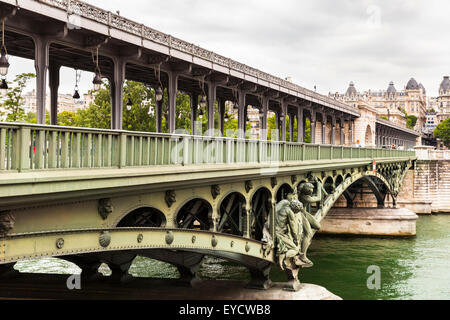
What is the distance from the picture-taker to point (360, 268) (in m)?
29.8

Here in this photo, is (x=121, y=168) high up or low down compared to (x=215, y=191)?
up

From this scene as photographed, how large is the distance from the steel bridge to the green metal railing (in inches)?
0.9

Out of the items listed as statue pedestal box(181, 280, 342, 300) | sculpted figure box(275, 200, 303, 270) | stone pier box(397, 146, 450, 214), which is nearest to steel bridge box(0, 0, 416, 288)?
sculpted figure box(275, 200, 303, 270)

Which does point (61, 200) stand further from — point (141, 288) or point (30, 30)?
point (141, 288)

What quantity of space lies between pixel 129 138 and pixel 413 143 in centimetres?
12361

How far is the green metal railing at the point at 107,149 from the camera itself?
27.2ft

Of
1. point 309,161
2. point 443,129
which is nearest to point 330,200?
point 309,161

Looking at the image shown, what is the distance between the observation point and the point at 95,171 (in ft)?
32.1

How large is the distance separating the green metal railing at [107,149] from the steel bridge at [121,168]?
2cm

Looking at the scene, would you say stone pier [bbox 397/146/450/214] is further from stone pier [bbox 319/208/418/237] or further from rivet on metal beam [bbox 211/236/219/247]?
rivet on metal beam [bbox 211/236/219/247]

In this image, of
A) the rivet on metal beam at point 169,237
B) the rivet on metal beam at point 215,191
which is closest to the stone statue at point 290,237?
the rivet on metal beam at point 215,191

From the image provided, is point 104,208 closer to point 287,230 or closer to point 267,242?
point 267,242

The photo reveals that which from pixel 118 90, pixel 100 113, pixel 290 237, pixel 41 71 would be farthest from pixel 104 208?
pixel 100 113

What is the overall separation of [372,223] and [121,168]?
35.2 m
